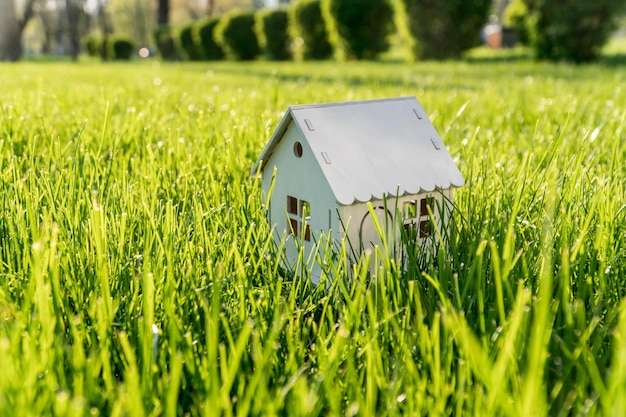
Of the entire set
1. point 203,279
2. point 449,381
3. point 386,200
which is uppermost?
point 386,200

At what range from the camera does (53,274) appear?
50.1 inches

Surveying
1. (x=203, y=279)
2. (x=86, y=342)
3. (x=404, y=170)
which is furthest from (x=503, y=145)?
(x=86, y=342)

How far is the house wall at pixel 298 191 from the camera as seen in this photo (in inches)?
64.6

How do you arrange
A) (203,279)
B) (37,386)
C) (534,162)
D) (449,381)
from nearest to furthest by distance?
(37,386) < (449,381) < (203,279) < (534,162)

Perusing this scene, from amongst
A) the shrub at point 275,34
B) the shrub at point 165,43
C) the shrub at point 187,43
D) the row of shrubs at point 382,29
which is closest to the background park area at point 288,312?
the row of shrubs at point 382,29

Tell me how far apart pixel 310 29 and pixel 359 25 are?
258 centimetres

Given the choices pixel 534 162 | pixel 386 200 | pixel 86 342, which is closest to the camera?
pixel 86 342

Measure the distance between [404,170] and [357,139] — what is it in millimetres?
144

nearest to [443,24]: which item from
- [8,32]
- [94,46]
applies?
[8,32]

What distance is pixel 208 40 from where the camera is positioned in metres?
25.1

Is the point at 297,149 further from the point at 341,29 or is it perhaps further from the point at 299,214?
the point at 341,29

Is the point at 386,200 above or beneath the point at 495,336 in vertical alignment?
above

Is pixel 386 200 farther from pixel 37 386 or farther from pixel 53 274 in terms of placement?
pixel 37 386

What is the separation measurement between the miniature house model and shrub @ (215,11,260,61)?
2158 centimetres
